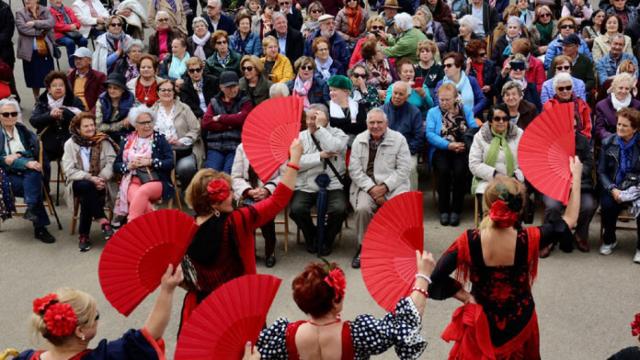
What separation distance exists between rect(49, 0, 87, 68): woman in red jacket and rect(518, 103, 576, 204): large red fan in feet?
28.4

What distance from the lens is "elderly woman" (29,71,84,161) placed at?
33.2 feet

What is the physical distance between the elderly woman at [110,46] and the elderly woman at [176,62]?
689 mm

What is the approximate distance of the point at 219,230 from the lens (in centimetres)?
515

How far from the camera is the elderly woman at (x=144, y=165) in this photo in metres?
9.08

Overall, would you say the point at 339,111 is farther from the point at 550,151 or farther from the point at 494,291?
the point at 494,291

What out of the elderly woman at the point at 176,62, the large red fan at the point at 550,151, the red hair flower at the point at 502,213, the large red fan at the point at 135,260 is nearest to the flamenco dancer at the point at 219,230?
the large red fan at the point at 135,260

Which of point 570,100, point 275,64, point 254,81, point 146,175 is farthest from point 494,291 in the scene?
point 275,64

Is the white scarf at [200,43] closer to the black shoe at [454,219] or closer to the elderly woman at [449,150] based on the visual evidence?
the elderly woman at [449,150]

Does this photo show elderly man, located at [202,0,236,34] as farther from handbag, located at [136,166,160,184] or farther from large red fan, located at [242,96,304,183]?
large red fan, located at [242,96,304,183]

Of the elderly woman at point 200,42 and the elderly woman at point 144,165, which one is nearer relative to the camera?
the elderly woman at point 144,165

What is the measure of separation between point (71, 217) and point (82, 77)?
1874mm

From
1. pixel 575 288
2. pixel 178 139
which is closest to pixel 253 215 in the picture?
pixel 575 288

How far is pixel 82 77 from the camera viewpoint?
35.9ft

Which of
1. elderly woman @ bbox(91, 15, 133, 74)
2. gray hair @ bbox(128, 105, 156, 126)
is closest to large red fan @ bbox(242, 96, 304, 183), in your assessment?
gray hair @ bbox(128, 105, 156, 126)
